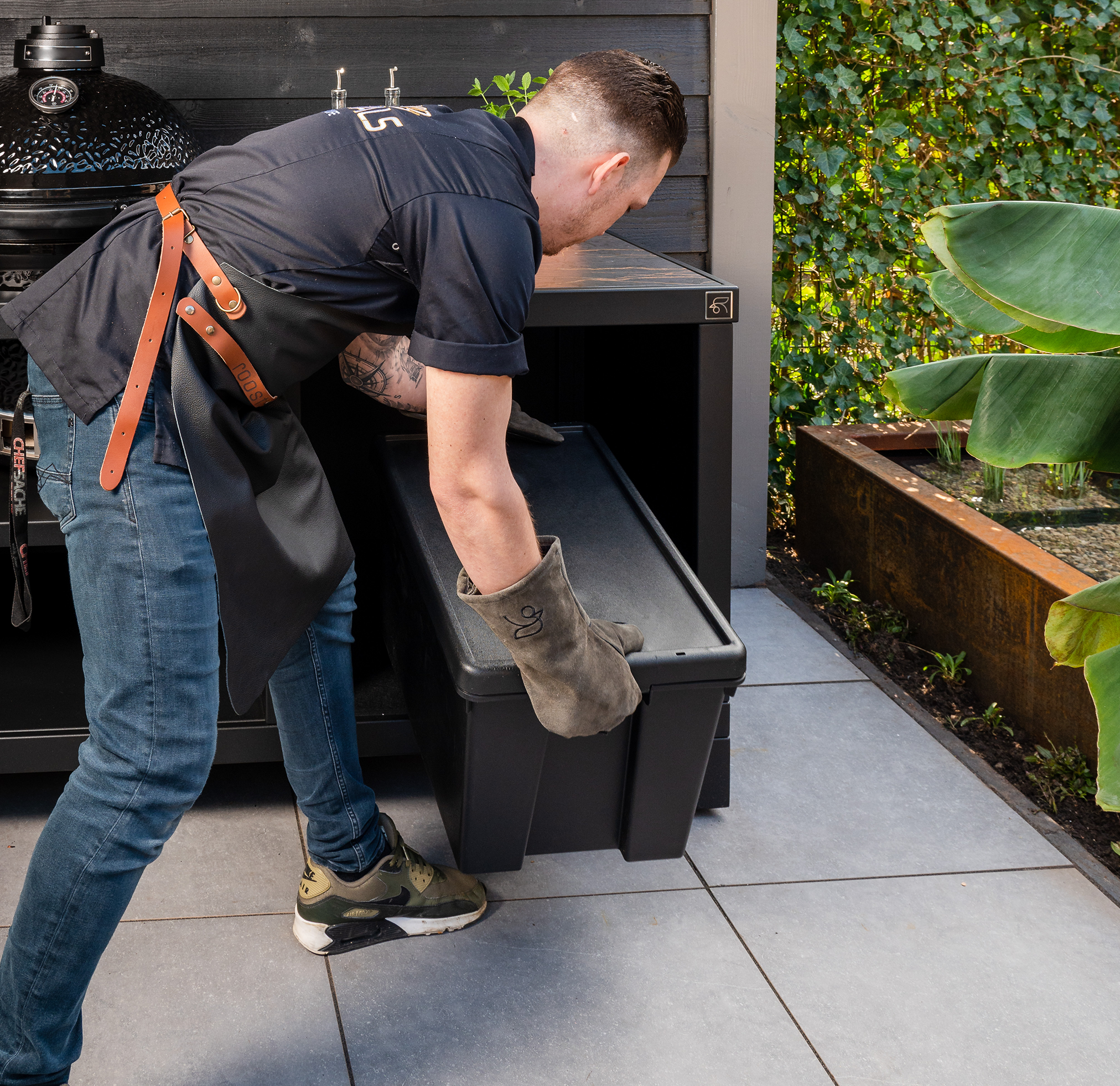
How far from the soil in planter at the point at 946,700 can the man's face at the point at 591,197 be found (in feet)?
5.49

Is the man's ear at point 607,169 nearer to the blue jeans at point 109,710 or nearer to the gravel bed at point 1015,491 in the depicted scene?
the blue jeans at point 109,710

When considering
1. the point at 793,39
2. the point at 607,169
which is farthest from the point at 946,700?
the point at 793,39

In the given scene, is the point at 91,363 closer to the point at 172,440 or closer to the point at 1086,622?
the point at 172,440

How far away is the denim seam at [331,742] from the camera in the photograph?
6.71 feet

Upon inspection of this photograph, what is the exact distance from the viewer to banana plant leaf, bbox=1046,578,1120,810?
6.40 feet

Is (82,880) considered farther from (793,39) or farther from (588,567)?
(793,39)

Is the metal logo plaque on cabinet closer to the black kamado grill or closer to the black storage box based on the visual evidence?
the black storage box

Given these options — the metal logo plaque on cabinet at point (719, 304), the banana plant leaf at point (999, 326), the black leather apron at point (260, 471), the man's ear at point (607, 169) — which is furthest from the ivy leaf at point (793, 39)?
the black leather apron at point (260, 471)

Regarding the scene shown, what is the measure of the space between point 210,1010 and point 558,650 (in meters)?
0.88

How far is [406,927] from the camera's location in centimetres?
218

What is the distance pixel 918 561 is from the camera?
339 centimetres

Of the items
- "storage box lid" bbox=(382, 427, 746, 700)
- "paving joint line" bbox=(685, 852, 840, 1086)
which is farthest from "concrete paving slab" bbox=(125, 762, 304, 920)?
"paving joint line" bbox=(685, 852, 840, 1086)

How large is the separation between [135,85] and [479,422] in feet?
4.76

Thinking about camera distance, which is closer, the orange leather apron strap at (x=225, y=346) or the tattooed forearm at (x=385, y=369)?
the orange leather apron strap at (x=225, y=346)
